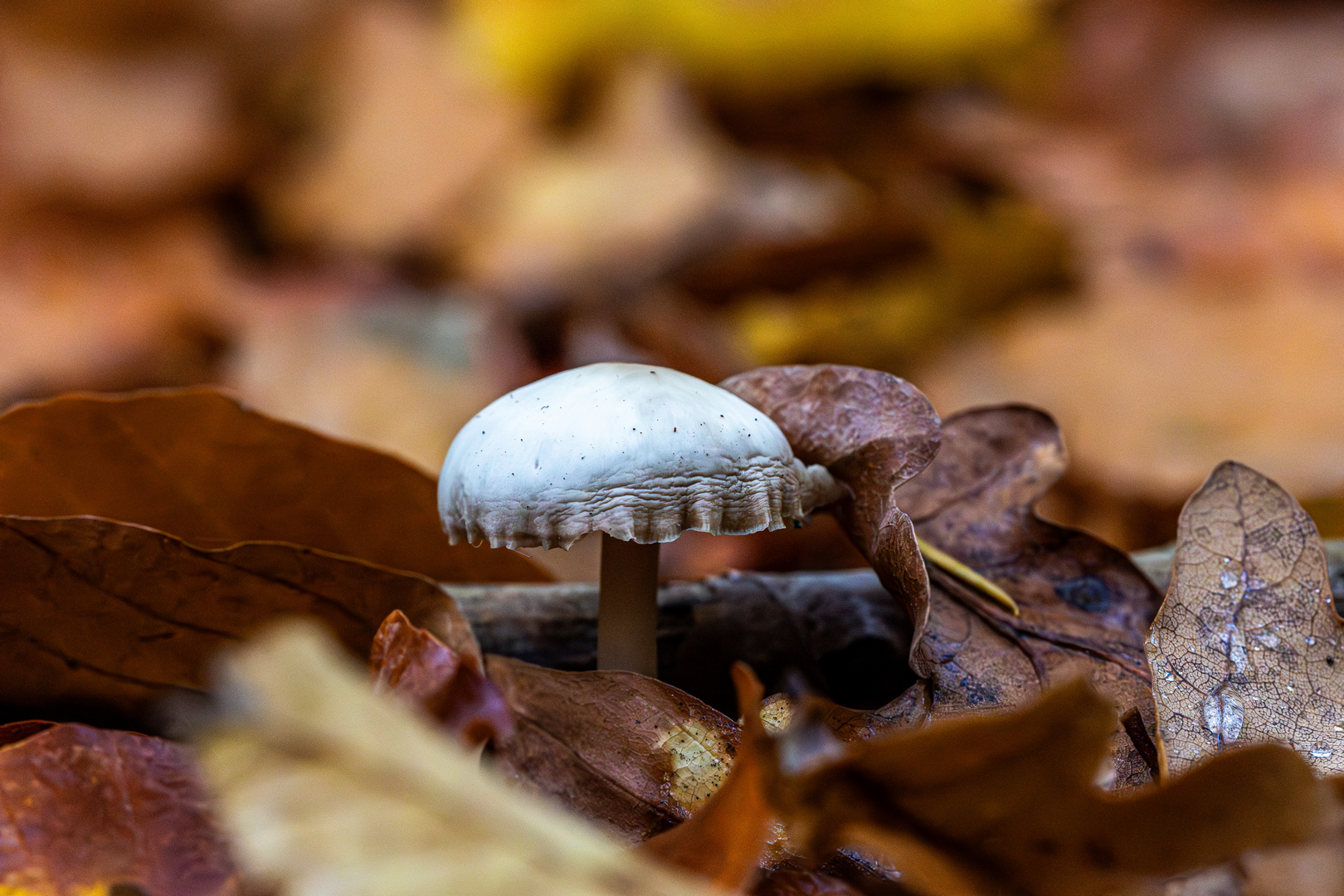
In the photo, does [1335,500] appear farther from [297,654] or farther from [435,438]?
[435,438]

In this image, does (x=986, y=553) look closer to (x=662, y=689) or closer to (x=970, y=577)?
(x=970, y=577)

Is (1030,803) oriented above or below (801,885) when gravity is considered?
above

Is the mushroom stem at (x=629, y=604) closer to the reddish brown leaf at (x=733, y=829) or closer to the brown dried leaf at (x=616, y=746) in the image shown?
the brown dried leaf at (x=616, y=746)

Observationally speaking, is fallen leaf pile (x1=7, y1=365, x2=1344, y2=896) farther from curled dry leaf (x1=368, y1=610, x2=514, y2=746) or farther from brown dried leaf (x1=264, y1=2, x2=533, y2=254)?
brown dried leaf (x1=264, y1=2, x2=533, y2=254)

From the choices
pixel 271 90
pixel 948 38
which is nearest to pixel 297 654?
pixel 271 90

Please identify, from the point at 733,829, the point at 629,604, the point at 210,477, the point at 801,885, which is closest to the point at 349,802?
the point at 733,829

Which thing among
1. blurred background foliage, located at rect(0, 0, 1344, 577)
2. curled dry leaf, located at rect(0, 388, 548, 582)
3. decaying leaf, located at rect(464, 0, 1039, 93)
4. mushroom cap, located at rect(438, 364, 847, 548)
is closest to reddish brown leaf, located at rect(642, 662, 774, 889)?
mushroom cap, located at rect(438, 364, 847, 548)

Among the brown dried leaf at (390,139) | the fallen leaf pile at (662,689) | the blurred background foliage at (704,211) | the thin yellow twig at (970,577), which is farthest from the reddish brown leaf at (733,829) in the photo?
the brown dried leaf at (390,139)
